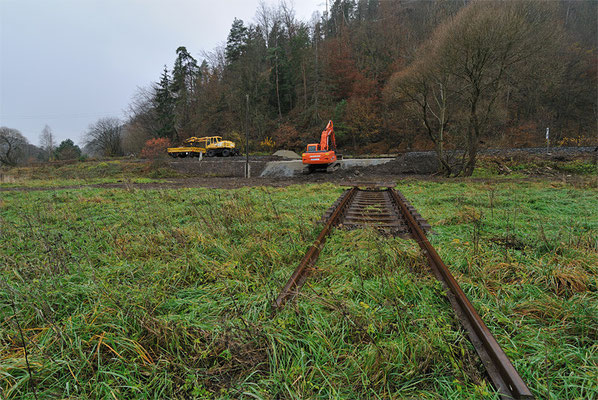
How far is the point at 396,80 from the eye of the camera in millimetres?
16125

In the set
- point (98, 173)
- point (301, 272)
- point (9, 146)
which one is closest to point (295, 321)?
point (301, 272)

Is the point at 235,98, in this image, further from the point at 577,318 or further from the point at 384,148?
the point at 577,318

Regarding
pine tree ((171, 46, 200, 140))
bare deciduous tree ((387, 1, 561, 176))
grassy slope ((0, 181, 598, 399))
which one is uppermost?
pine tree ((171, 46, 200, 140))

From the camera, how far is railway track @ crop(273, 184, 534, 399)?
4.38 feet

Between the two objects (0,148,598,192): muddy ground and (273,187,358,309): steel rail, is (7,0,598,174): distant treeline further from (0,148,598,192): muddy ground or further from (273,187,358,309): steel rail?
(273,187,358,309): steel rail

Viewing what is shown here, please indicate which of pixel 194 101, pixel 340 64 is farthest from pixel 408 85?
pixel 194 101

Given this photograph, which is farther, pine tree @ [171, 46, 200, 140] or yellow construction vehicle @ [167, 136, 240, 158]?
pine tree @ [171, 46, 200, 140]

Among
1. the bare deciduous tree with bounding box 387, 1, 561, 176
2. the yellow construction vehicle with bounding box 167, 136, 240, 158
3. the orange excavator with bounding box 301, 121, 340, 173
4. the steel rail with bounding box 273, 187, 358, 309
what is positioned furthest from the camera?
the yellow construction vehicle with bounding box 167, 136, 240, 158

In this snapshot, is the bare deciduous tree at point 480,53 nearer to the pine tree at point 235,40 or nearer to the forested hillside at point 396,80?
the forested hillside at point 396,80

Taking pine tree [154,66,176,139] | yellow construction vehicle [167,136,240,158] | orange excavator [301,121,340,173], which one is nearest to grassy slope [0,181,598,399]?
orange excavator [301,121,340,173]

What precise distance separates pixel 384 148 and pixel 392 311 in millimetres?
32403

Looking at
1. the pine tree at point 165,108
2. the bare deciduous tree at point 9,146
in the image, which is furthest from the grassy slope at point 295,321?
the bare deciduous tree at point 9,146

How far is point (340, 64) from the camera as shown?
37.4 meters

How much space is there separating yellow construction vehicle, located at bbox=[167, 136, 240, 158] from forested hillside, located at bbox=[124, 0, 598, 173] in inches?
242
